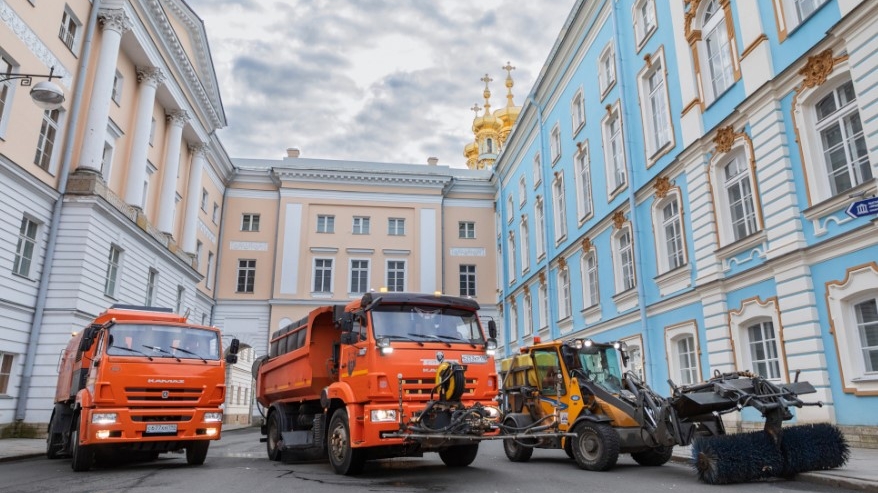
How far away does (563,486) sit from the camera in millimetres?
8000

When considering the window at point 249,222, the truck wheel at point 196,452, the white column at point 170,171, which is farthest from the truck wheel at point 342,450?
the window at point 249,222

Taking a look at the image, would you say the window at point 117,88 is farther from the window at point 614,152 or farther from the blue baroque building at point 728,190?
the window at point 614,152

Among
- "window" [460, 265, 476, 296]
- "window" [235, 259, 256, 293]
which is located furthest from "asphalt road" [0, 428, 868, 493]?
"window" [460, 265, 476, 296]

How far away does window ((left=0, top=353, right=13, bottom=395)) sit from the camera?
1728 cm

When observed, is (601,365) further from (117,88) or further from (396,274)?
(396,274)

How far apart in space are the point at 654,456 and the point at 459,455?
10.7 ft

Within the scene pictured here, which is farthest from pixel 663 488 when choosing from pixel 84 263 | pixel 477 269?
pixel 477 269

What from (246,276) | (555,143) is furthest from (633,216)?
(246,276)

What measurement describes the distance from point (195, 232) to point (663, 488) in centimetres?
2897

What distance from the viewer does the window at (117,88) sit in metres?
23.0

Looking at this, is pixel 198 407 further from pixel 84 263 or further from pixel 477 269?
pixel 477 269

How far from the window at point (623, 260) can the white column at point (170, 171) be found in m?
19.4

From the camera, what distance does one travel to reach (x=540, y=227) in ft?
96.0

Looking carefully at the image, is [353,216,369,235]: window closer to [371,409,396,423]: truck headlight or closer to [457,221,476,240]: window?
[457,221,476,240]: window
